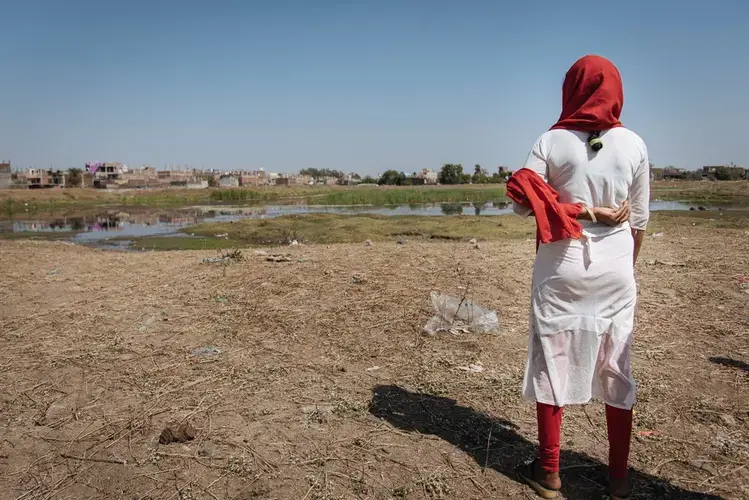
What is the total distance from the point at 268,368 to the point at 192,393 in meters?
0.58

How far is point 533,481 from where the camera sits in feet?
7.39

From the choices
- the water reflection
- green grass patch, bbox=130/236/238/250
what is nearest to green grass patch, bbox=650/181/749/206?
the water reflection

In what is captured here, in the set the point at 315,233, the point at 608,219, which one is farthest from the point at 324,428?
the point at 315,233

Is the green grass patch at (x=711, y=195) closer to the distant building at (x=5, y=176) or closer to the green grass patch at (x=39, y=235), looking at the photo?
the green grass patch at (x=39, y=235)

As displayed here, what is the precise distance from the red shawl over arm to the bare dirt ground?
115 centimetres

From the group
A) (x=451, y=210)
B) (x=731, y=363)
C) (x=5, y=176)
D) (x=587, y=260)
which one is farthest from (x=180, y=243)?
(x=5, y=176)

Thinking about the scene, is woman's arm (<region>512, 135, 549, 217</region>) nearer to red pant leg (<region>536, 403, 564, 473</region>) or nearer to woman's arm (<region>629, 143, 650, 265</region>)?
woman's arm (<region>629, 143, 650, 265</region>)

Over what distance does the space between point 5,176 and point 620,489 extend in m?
73.0

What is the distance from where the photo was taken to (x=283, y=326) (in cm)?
455

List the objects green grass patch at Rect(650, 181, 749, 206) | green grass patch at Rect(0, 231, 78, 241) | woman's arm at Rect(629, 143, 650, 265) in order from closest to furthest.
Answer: woman's arm at Rect(629, 143, 650, 265), green grass patch at Rect(0, 231, 78, 241), green grass patch at Rect(650, 181, 749, 206)

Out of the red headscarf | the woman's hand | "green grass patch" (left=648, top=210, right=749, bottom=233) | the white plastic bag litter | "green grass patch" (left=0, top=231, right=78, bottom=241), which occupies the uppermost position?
the red headscarf

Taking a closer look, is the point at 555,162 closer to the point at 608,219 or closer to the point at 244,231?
the point at 608,219

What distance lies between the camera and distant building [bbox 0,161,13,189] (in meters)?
56.8

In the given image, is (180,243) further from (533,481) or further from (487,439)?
(533,481)
